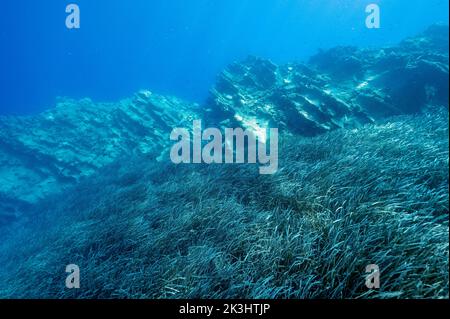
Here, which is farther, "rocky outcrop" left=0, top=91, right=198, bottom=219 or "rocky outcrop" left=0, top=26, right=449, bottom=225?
"rocky outcrop" left=0, top=91, right=198, bottom=219

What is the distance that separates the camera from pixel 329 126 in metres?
8.38

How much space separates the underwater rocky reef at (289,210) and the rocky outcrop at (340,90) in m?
0.06

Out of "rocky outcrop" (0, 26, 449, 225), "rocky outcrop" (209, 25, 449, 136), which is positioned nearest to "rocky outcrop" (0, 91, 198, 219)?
"rocky outcrop" (0, 26, 449, 225)

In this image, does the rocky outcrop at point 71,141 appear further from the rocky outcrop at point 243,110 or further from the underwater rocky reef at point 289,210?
the underwater rocky reef at point 289,210

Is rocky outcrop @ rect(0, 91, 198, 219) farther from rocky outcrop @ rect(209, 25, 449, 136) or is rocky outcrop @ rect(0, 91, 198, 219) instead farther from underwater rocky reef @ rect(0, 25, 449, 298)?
rocky outcrop @ rect(209, 25, 449, 136)

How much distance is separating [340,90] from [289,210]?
7.34m

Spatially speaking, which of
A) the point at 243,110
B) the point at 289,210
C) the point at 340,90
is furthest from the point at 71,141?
the point at 289,210

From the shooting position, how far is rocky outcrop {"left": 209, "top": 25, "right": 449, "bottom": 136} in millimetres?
8594

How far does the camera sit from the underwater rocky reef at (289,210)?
3033 millimetres

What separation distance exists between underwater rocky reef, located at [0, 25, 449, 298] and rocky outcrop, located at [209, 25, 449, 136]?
6cm

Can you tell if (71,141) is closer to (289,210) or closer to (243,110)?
(243,110)

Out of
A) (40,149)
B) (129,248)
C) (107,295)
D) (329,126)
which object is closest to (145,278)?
(107,295)

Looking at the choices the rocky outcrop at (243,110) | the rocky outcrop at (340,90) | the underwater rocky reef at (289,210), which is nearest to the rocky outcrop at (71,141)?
the rocky outcrop at (243,110)

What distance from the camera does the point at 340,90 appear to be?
9961 mm
